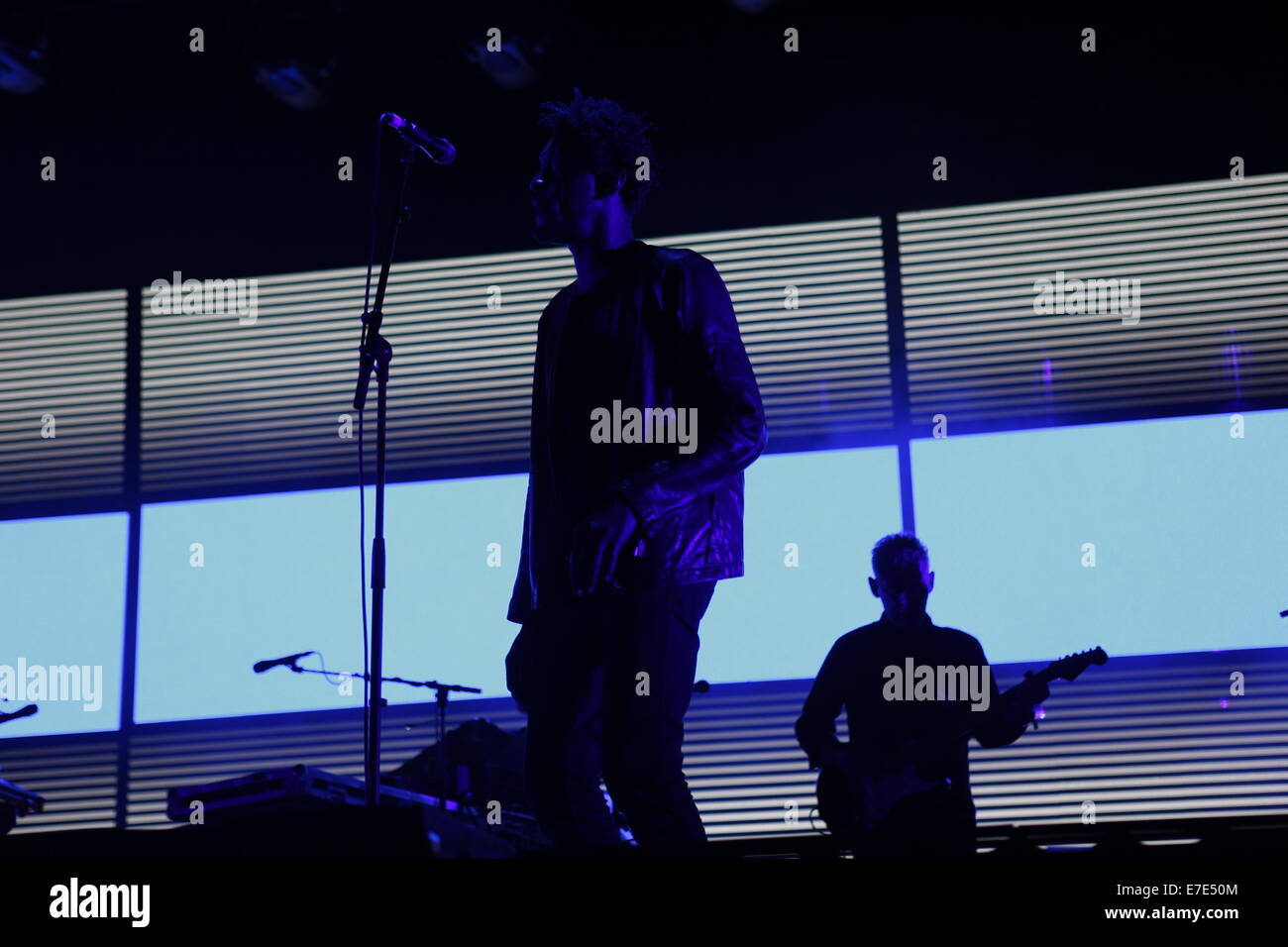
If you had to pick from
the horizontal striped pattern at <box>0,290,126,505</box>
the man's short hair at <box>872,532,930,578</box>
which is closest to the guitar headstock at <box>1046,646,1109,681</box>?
the man's short hair at <box>872,532,930,578</box>

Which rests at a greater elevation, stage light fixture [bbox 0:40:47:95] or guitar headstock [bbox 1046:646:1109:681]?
stage light fixture [bbox 0:40:47:95]

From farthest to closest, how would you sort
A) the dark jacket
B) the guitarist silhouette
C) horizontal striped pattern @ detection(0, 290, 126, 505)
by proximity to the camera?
horizontal striped pattern @ detection(0, 290, 126, 505) → the guitarist silhouette → the dark jacket

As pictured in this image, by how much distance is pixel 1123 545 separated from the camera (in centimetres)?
603

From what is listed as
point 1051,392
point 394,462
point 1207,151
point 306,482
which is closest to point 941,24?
point 1207,151

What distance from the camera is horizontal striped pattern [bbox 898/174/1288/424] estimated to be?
20.7 feet

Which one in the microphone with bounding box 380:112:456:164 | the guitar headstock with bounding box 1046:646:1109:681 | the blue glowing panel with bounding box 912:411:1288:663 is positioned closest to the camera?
the microphone with bounding box 380:112:456:164

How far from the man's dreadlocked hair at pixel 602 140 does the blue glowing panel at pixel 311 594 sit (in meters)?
3.68

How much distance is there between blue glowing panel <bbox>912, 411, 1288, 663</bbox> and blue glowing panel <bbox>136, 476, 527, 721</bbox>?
2.05m

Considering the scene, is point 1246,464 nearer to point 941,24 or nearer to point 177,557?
point 941,24

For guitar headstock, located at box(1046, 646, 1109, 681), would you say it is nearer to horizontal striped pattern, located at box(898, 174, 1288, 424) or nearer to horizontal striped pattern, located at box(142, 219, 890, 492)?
horizontal striped pattern, located at box(898, 174, 1288, 424)

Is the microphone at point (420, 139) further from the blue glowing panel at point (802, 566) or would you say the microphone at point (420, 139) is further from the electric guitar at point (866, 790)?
A: the blue glowing panel at point (802, 566)

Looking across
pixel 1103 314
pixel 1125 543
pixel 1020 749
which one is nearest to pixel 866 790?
pixel 1020 749

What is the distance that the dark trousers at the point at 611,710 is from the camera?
7.78ft

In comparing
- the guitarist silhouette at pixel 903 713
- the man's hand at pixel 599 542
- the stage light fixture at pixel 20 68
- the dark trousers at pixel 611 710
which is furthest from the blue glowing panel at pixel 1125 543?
the stage light fixture at pixel 20 68
